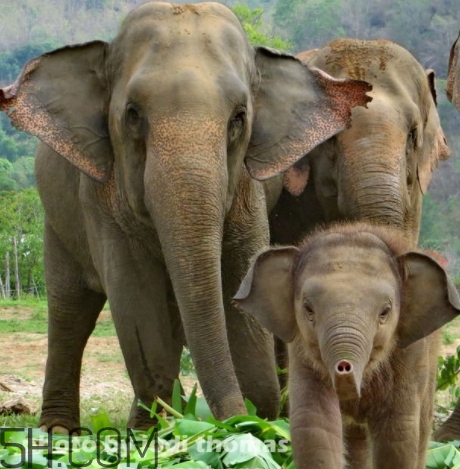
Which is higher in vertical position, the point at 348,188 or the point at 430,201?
the point at 430,201

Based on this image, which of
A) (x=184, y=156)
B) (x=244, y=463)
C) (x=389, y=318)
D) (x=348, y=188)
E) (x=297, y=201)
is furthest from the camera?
(x=297, y=201)

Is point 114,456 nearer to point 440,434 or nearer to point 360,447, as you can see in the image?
point 360,447

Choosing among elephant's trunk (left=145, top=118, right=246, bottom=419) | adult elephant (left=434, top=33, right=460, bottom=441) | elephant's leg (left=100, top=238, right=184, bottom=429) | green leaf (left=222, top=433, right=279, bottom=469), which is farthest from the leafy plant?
green leaf (left=222, top=433, right=279, bottom=469)

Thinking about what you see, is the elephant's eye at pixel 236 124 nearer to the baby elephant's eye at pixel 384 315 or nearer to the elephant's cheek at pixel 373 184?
the elephant's cheek at pixel 373 184

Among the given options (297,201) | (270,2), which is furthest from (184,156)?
(270,2)

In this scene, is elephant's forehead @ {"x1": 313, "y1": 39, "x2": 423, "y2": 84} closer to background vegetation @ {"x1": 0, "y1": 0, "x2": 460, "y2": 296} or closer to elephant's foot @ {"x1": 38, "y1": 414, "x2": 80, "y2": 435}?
elephant's foot @ {"x1": 38, "y1": 414, "x2": 80, "y2": 435}

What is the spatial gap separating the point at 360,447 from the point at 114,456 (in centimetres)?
87

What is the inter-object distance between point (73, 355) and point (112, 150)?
6.02 feet

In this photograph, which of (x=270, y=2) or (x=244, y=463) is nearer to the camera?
(x=244, y=463)

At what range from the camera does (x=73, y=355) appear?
8.12m

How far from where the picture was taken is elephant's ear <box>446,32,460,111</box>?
27.2ft

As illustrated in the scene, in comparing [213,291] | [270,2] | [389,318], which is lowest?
[389,318]

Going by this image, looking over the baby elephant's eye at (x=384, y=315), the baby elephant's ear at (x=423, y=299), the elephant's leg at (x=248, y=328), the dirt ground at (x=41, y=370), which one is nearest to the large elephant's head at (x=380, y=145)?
the elephant's leg at (x=248, y=328)

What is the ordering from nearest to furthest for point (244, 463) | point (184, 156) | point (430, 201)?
point (244, 463), point (184, 156), point (430, 201)
